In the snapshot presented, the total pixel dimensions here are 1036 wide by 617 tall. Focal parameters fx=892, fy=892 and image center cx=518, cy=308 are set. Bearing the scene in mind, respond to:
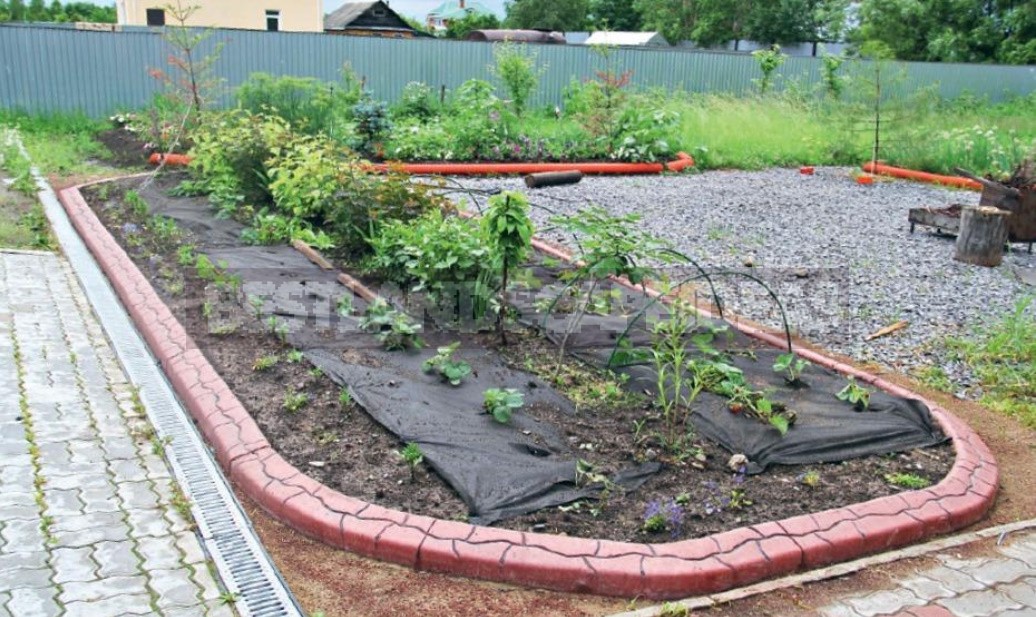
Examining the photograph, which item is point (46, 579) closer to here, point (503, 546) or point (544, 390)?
point (503, 546)

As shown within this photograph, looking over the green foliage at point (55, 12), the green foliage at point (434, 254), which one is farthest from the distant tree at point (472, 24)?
the green foliage at point (434, 254)

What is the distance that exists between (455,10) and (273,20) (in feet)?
84.8

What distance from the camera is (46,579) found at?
2852 mm

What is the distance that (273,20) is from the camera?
29.8m

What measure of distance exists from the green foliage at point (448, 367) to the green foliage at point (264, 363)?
0.79m

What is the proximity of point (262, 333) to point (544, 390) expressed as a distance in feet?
5.82

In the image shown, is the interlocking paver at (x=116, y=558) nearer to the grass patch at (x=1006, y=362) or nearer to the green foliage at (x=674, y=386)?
the green foliage at (x=674, y=386)

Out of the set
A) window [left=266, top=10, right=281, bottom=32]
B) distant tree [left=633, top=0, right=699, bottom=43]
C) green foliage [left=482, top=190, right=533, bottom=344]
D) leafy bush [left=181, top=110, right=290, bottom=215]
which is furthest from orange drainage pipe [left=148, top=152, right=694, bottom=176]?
distant tree [left=633, top=0, right=699, bottom=43]

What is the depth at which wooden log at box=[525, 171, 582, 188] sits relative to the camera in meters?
10.7

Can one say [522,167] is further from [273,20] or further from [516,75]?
[273,20]

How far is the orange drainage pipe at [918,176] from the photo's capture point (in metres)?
12.8

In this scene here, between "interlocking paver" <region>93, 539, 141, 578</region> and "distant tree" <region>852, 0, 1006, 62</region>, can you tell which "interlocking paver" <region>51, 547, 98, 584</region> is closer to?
"interlocking paver" <region>93, 539, 141, 578</region>

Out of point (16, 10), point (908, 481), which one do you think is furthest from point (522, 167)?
point (16, 10)

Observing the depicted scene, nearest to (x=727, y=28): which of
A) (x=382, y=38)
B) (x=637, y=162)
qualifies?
(x=382, y=38)
